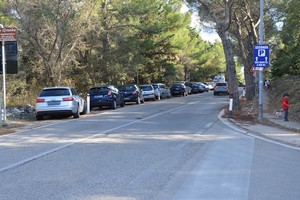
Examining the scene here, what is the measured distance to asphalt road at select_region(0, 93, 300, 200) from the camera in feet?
21.1

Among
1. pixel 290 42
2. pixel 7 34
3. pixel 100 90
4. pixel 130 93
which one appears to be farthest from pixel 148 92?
pixel 7 34

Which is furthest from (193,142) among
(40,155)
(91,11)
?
(91,11)

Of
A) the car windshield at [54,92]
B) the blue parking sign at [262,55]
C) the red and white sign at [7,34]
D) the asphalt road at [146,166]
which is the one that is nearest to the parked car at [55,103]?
the car windshield at [54,92]

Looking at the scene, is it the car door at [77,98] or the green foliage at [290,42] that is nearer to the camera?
the car door at [77,98]

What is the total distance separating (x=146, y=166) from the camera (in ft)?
27.1

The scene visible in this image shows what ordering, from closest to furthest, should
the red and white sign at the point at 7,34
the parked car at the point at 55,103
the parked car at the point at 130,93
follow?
the red and white sign at the point at 7,34, the parked car at the point at 55,103, the parked car at the point at 130,93

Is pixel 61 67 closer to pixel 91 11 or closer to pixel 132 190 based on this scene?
pixel 91 11

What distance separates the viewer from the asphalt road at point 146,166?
642 centimetres

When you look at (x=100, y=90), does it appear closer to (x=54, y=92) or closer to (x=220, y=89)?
(x=54, y=92)

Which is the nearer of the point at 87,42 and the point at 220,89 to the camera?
the point at 87,42

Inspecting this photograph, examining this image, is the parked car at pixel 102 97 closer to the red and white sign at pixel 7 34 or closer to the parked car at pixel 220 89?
the red and white sign at pixel 7 34

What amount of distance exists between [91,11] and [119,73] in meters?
8.74

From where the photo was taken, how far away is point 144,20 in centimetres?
4453

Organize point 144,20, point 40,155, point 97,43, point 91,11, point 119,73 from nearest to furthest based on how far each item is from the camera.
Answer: point 40,155
point 91,11
point 97,43
point 119,73
point 144,20
